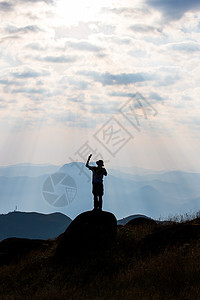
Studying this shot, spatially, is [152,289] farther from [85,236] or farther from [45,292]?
[85,236]

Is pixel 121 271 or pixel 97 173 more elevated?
pixel 97 173

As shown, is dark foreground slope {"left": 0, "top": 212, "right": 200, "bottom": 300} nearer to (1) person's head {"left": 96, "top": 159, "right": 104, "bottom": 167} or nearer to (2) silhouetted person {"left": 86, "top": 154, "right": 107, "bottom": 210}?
(2) silhouetted person {"left": 86, "top": 154, "right": 107, "bottom": 210}

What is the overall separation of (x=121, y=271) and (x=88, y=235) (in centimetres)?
311

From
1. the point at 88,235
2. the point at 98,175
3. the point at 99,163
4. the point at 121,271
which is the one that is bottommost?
the point at 121,271

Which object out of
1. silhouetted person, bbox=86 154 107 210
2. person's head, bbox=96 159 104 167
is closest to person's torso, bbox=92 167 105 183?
silhouetted person, bbox=86 154 107 210

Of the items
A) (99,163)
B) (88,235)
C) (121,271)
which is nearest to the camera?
(121,271)

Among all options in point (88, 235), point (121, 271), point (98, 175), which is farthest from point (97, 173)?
point (121, 271)

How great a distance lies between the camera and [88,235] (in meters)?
13.9

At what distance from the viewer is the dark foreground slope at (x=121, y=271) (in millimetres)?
9148

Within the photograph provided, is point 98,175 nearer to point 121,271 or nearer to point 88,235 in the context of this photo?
point 88,235

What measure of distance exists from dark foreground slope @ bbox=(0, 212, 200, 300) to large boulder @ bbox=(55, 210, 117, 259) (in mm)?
178

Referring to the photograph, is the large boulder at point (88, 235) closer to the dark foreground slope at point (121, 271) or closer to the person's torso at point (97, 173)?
the dark foreground slope at point (121, 271)

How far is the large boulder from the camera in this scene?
45.0 feet

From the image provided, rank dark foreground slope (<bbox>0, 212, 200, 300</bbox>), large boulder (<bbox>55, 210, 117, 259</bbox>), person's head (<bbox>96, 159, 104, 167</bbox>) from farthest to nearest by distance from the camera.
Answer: person's head (<bbox>96, 159, 104, 167</bbox>), large boulder (<bbox>55, 210, 117, 259</bbox>), dark foreground slope (<bbox>0, 212, 200, 300</bbox>)
